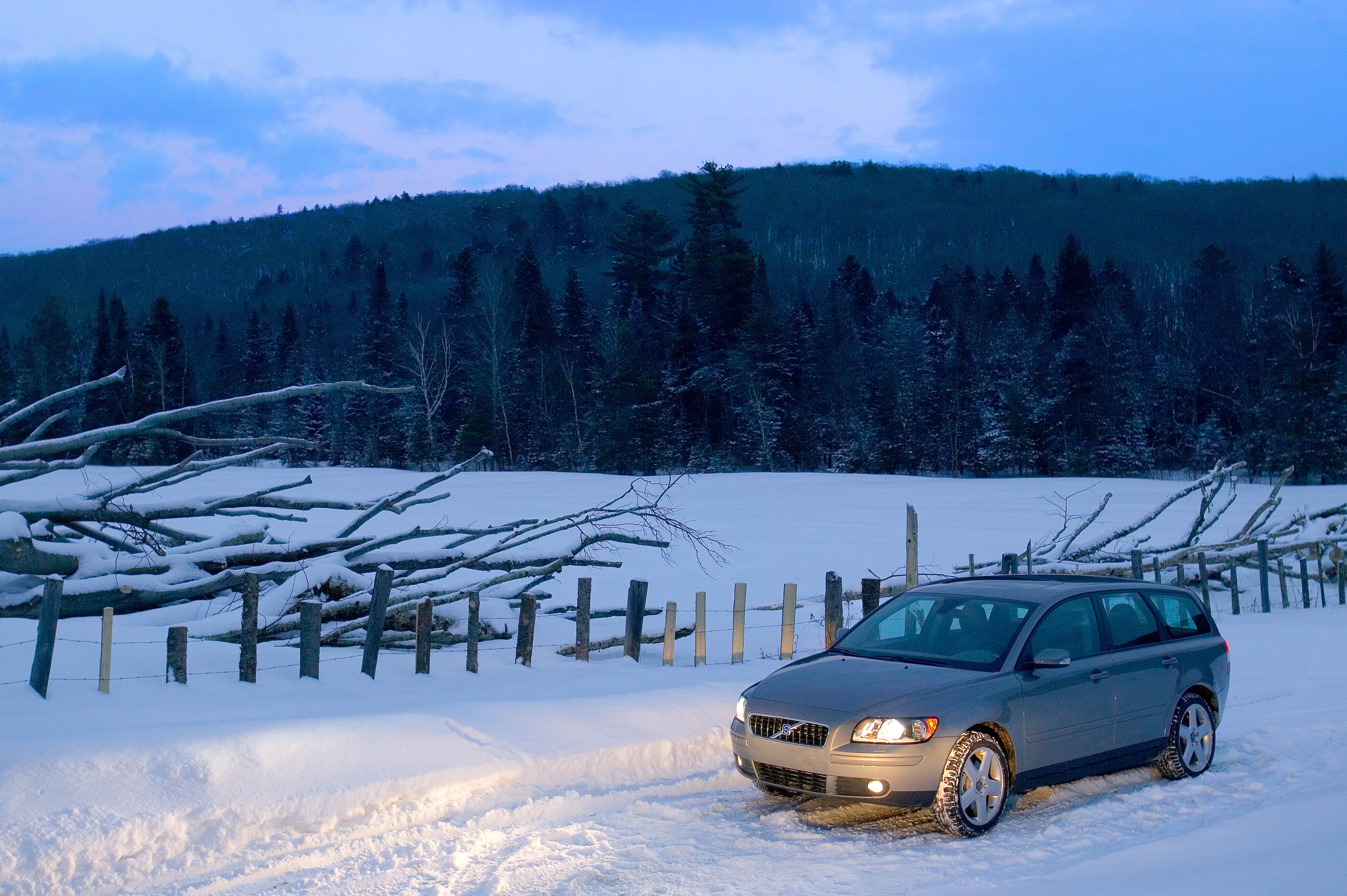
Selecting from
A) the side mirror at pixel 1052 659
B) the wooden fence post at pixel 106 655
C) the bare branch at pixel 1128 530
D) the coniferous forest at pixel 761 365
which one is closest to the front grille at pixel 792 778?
the side mirror at pixel 1052 659

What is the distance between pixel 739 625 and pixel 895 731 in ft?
17.5

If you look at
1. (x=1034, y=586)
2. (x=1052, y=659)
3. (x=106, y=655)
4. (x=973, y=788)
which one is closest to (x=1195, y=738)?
(x=1034, y=586)

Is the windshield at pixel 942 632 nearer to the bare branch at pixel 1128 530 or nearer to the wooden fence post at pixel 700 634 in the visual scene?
the wooden fence post at pixel 700 634

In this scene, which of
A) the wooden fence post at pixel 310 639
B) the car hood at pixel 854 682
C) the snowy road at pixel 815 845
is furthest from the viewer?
the wooden fence post at pixel 310 639

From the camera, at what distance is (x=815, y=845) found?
580 centimetres

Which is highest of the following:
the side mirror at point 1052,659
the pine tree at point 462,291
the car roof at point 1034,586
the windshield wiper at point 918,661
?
the pine tree at point 462,291

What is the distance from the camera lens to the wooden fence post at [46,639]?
22.3 ft

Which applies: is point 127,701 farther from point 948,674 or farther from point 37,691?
point 948,674

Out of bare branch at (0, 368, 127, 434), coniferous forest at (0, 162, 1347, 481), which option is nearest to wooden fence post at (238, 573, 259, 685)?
bare branch at (0, 368, 127, 434)

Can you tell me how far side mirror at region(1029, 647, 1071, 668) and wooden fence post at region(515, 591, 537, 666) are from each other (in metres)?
4.62

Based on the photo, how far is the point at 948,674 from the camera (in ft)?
21.0

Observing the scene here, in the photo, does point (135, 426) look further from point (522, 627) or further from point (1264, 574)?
point (1264, 574)

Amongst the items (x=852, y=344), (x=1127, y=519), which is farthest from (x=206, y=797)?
(x=852, y=344)

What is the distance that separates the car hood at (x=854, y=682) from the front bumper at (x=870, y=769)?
0.84 ft
